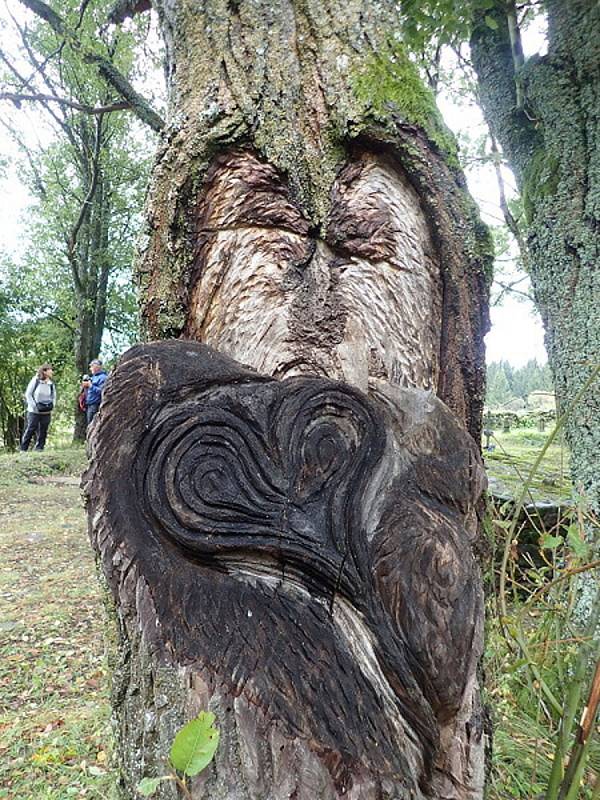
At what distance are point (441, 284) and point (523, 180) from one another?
2.22m

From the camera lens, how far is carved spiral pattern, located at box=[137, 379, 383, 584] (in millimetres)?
879

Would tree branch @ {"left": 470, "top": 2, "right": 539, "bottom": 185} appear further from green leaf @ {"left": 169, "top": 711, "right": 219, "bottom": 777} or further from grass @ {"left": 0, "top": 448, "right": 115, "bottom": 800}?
grass @ {"left": 0, "top": 448, "right": 115, "bottom": 800}

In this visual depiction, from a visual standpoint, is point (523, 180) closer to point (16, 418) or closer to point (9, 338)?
point (9, 338)

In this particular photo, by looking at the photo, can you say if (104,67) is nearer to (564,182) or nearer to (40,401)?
(564,182)

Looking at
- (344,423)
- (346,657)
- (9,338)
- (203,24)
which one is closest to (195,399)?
(344,423)

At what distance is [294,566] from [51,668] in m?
3.01

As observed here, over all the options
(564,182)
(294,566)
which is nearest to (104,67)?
(564,182)

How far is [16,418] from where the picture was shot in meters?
20.8

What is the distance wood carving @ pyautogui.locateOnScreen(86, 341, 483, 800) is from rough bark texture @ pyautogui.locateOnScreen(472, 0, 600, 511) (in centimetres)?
197

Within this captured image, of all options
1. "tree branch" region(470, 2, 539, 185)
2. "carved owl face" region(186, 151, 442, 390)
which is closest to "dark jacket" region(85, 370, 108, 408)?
"tree branch" region(470, 2, 539, 185)

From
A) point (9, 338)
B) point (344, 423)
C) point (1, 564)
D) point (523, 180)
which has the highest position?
point (9, 338)

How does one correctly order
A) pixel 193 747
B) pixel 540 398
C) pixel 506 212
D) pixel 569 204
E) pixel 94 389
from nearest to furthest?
pixel 193 747
pixel 540 398
pixel 569 204
pixel 506 212
pixel 94 389

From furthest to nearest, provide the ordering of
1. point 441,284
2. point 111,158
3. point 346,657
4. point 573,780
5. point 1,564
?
point 111,158, point 1,564, point 441,284, point 346,657, point 573,780

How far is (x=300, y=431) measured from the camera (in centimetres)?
95
